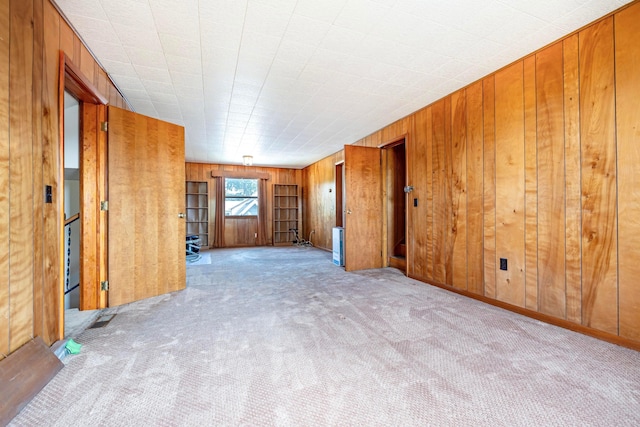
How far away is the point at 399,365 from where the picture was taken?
162 centimetres

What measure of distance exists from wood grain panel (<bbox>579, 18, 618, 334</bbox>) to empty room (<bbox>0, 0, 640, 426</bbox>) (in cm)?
1

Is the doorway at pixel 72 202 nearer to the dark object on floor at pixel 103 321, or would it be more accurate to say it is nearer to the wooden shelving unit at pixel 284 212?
the dark object on floor at pixel 103 321

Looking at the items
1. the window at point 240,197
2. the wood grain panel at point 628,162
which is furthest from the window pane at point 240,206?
the wood grain panel at point 628,162

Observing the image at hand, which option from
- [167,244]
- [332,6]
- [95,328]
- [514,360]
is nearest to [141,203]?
[167,244]

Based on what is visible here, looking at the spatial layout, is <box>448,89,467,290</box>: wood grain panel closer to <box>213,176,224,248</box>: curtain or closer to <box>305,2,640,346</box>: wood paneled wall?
<box>305,2,640,346</box>: wood paneled wall

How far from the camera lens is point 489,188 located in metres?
2.79

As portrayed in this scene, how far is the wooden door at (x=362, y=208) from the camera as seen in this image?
4391 millimetres

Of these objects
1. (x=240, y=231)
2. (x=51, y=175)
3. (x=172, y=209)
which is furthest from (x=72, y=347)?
(x=240, y=231)

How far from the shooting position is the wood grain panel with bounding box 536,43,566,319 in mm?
2201

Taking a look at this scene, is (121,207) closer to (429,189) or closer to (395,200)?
(429,189)

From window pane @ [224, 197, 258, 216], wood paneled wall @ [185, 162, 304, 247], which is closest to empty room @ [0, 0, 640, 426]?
wood paneled wall @ [185, 162, 304, 247]

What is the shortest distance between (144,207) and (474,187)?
12.3 ft

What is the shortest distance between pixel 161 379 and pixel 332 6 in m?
2.61

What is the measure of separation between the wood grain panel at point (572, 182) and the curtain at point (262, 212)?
275 inches
